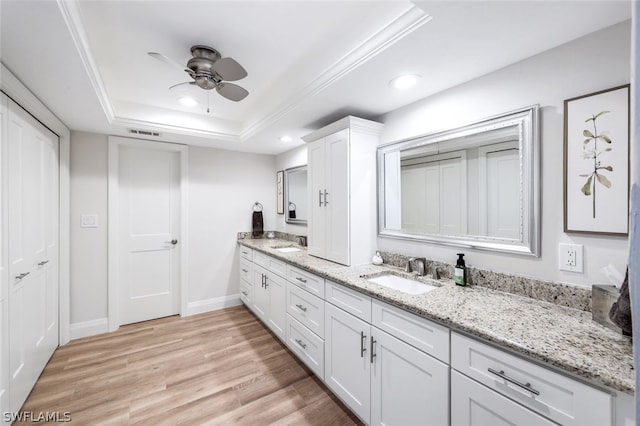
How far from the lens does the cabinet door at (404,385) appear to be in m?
1.21

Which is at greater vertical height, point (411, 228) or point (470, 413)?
point (411, 228)

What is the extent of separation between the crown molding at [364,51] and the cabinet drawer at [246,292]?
2.18 m

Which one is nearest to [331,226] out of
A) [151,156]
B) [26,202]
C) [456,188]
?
[456,188]

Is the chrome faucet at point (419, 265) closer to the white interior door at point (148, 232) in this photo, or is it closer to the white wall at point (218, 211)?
the white wall at point (218, 211)

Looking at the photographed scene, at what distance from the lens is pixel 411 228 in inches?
79.6

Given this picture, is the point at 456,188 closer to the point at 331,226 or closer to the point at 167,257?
the point at 331,226

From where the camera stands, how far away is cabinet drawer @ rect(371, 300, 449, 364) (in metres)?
1.19

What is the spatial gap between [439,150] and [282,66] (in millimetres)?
1329

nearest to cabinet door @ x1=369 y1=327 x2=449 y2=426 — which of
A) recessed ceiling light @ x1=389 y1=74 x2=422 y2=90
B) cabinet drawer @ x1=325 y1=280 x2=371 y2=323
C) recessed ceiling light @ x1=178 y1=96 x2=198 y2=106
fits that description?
cabinet drawer @ x1=325 y1=280 x2=371 y2=323

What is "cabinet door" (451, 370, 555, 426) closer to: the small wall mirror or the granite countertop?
the granite countertop

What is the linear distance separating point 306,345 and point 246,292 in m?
1.56

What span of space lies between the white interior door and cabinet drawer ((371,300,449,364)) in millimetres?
2877

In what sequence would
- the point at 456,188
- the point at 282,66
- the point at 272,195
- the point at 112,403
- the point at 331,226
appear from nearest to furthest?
the point at 456,188 → the point at 112,403 → the point at 282,66 → the point at 331,226 → the point at 272,195

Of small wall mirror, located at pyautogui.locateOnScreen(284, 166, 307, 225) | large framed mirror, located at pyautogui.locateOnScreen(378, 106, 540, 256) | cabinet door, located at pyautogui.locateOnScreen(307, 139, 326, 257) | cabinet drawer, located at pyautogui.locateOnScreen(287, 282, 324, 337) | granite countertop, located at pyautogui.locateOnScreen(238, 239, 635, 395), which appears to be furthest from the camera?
small wall mirror, located at pyautogui.locateOnScreen(284, 166, 307, 225)
